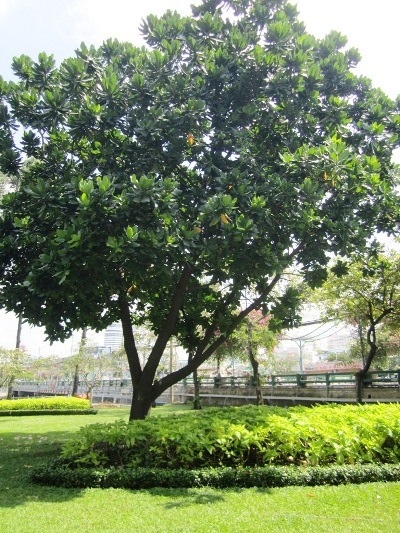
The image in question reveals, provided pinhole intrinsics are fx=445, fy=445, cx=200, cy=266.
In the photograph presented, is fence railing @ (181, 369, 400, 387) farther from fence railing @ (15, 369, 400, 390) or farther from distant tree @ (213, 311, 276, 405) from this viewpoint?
distant tree @ (213, 311, 276, 405)

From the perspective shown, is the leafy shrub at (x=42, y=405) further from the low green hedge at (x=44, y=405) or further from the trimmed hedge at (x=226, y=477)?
the trimmed hedge at (x=226, y=477)

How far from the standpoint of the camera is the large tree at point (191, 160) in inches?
276

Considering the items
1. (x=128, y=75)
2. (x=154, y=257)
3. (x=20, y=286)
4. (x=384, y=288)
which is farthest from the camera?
(x=384, y=288)

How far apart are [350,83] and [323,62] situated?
68 centimetres

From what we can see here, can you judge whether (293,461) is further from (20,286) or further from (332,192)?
(20,286)

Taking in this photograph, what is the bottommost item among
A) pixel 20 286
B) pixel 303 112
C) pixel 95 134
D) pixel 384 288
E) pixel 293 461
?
pixel 293 461

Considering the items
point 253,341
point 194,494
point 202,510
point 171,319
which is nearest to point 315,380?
point 253,341

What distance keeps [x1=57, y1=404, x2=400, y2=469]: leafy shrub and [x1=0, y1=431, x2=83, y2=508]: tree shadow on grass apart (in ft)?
2.31

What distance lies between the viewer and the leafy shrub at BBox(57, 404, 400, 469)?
655 centimetres

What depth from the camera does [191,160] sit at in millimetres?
8633

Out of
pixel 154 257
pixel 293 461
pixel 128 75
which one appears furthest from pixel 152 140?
pixel 293 461

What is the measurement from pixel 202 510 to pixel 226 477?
43.5 inches

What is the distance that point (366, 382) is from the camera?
16.9 metres

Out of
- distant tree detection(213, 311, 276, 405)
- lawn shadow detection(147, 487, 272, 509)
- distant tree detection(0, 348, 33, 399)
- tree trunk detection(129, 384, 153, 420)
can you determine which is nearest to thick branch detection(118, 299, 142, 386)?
tree trunk detection(129, 384, 153, 420)
